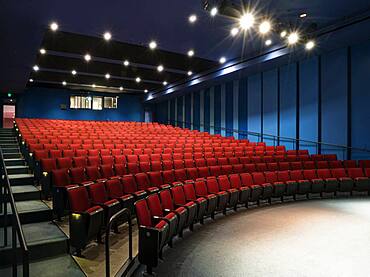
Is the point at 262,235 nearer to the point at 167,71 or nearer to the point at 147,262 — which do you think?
the point at 147,262

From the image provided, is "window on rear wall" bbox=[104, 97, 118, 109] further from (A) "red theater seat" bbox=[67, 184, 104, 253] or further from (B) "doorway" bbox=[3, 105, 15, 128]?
(A) "red theater seat" bbox=[67, 184, 104, 253]

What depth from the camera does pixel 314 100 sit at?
7.78 m

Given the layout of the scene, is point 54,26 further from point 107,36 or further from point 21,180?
point 21,180

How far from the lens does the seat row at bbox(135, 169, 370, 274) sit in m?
2.37

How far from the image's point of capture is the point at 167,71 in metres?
10.2

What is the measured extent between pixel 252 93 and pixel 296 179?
15.7ft

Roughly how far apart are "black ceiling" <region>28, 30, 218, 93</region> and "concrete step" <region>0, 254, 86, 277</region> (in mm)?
5545

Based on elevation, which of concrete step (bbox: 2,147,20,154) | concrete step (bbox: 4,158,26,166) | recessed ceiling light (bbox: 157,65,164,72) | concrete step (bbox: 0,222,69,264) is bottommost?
concrete step (bbox: 0,222,69,264)

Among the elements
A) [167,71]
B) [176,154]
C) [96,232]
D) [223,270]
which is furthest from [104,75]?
[223,270]

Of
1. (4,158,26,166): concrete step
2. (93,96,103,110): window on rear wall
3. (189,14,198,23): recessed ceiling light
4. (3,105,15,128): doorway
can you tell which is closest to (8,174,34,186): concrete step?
(4,158,26,166): concrete step

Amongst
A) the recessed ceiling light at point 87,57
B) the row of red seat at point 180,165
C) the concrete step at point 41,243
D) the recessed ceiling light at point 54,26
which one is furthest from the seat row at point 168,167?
the recessed ceiling light at point 87,57

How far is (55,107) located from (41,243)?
38.9 ft

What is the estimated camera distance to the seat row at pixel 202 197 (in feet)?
7.78

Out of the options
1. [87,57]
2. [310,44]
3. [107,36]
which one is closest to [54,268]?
[107,36]
